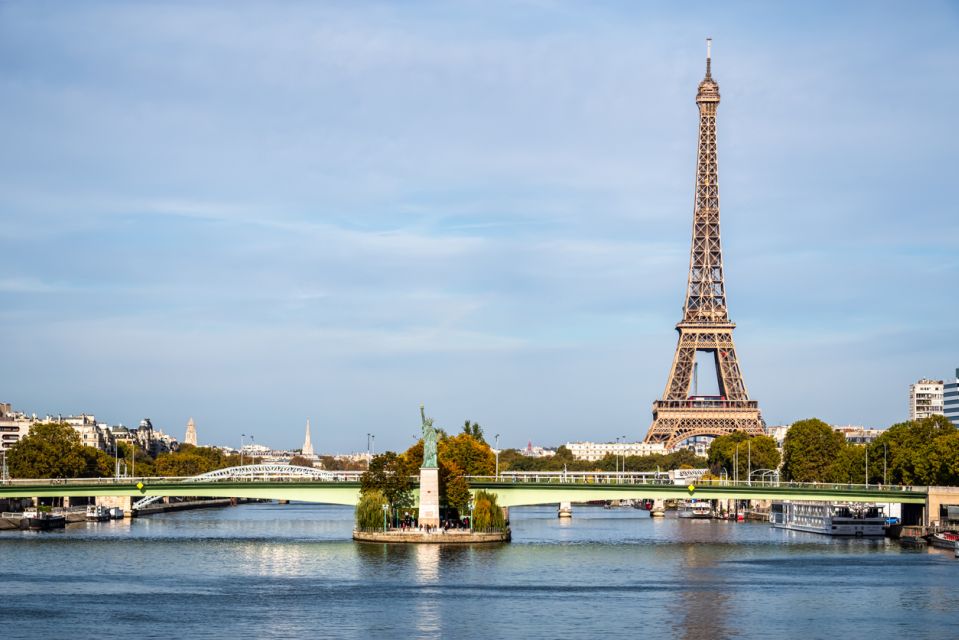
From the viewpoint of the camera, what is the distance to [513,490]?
350ft

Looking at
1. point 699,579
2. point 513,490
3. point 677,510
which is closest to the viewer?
point 699,579

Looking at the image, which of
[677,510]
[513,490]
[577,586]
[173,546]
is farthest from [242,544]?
[677,510]

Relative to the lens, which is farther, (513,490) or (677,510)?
(677,510)

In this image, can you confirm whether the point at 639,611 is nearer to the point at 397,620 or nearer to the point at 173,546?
the point at 397,620

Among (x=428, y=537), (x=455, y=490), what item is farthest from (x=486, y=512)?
(x=428, y=537)

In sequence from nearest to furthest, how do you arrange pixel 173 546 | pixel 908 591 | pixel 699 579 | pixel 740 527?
pixel 908 591
pixel 699 579
pixel 173 546
pixel 740 527

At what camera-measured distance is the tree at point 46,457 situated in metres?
146

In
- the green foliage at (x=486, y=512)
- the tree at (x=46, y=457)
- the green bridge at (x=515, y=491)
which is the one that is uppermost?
the tree at (x=46, y=457)

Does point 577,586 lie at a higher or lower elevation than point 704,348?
lower

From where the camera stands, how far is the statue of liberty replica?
9750 centimetres

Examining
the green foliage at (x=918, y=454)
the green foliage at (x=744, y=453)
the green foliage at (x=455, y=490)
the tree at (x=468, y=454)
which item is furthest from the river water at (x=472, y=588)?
the green foliage at (x=744, y=453)

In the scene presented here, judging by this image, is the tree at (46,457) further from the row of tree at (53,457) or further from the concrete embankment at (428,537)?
the concrete embankment at (428,537)

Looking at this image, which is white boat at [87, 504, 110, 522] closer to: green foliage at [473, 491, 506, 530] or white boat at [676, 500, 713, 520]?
green foliage at [473, 491, 506, 530]

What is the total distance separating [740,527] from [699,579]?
57.1 meters
